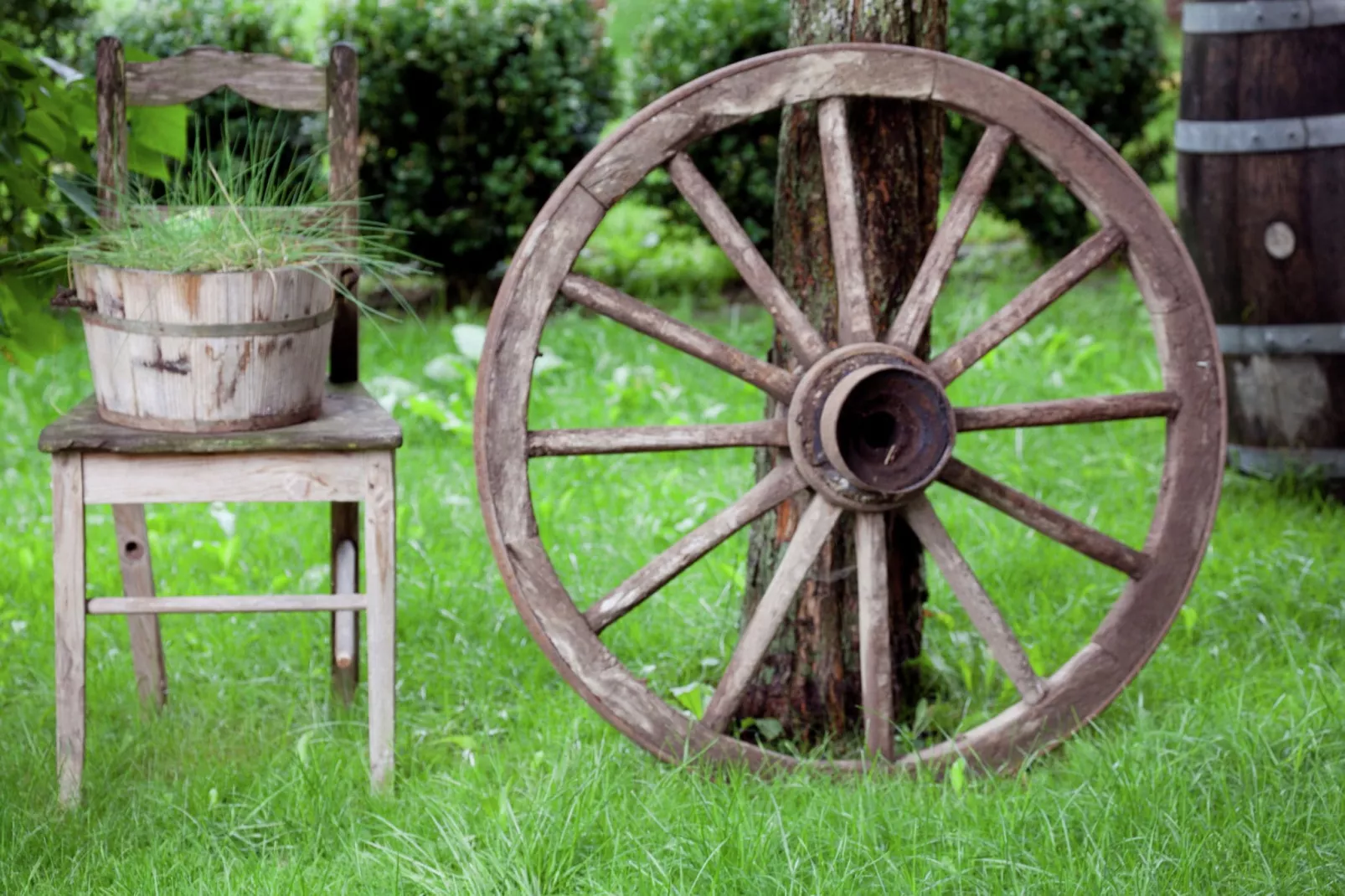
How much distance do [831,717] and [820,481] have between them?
570mm

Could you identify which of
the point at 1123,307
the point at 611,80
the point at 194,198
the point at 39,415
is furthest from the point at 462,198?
A: the point at 194,198

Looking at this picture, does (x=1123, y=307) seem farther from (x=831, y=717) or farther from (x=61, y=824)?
(x=61, y=824)

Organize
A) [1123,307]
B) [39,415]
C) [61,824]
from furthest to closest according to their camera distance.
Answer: [1123,307] → [39,415] → [61,824]

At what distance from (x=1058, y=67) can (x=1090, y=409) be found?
3.52 metres

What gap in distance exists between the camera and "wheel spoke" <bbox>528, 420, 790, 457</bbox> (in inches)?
90.3

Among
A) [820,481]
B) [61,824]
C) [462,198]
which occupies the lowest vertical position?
[61,824]

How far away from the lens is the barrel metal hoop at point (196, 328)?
220 centimetres

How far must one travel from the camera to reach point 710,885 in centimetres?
201

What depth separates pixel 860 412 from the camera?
2.32 meters

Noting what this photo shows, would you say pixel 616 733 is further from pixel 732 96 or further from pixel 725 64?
pixel 725 64

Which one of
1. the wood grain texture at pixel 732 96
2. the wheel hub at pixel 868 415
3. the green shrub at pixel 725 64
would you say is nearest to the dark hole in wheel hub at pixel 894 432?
the wheel hub at pixel 868 415

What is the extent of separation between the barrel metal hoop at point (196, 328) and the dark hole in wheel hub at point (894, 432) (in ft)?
2.73

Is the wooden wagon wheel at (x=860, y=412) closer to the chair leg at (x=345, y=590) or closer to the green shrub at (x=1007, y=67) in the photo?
the chair leg at (x=345, y=590)

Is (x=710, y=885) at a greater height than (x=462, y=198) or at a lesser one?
lesser
